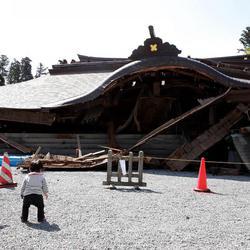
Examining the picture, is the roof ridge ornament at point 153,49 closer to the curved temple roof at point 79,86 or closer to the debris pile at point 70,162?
the curved temple roof at point 79,86

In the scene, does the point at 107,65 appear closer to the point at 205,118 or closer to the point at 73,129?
the point at 73,129

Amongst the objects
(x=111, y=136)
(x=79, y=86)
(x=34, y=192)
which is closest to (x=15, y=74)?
(x=79, y=86)

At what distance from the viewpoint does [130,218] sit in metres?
5.96

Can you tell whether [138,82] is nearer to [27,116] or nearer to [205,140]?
[205,140]

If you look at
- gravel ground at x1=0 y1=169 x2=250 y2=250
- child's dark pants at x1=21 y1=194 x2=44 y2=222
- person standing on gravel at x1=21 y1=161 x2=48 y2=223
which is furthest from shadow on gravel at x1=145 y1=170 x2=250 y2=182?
child's dark pants at x1=21 y1=194 x2=44 y2=222

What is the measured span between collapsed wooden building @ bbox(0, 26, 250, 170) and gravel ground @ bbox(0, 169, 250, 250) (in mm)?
4893

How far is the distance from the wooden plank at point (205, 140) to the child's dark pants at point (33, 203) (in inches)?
311

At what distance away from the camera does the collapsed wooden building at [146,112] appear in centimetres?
1402

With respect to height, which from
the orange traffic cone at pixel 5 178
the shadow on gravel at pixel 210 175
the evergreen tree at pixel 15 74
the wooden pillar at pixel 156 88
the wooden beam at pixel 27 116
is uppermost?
the evergreen tree at pixel 15 74

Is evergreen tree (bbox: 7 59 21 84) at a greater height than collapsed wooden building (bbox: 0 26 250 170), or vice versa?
evergreen tree (bbox: 7 59 21 84)

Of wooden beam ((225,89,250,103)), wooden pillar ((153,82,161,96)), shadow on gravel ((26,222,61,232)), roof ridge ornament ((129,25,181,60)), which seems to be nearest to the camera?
shadow on gravel ((26,222,61,232))

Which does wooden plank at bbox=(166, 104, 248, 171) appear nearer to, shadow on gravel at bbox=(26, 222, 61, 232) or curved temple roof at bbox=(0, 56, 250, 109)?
curved temple roof at bbox=(0, 56, 250, 109)

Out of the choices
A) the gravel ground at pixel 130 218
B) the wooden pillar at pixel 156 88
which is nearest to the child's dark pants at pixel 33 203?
the gravel ground at pixel 130 218

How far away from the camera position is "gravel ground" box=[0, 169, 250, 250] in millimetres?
4684
